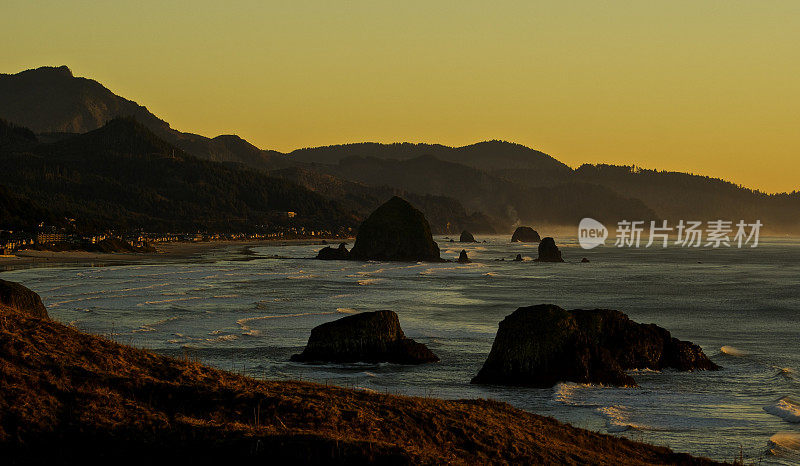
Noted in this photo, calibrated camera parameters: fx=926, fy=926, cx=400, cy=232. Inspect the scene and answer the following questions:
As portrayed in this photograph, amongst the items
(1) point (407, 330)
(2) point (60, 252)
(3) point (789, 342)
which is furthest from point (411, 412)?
(2) point (60, 252)

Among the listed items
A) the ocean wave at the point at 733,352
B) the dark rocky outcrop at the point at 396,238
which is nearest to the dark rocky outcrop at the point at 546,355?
the ocean wave at the point at 733,352

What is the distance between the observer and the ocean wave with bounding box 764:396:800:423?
22.9 metres

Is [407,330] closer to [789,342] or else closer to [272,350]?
[272,350]

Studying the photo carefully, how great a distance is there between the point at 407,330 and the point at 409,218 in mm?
107917

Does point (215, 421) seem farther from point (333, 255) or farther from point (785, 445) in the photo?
point (333, 255)

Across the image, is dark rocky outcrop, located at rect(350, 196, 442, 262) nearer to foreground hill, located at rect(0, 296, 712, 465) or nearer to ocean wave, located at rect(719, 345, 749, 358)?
ocean wave, located at rect(719, 345, 749, 358)

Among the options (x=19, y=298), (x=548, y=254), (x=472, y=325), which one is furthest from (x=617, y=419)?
(x=548, y=254)

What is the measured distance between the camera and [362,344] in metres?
31.3

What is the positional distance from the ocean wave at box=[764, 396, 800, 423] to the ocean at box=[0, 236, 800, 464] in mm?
48

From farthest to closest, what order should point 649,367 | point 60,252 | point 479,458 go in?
point 60,252 → point 649,367 → point 479,458

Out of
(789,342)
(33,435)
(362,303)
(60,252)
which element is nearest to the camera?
(33,435)

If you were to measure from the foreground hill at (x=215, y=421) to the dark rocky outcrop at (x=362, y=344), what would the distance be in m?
13.0

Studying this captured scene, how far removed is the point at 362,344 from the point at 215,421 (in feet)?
57.6

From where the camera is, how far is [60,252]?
134 meters
